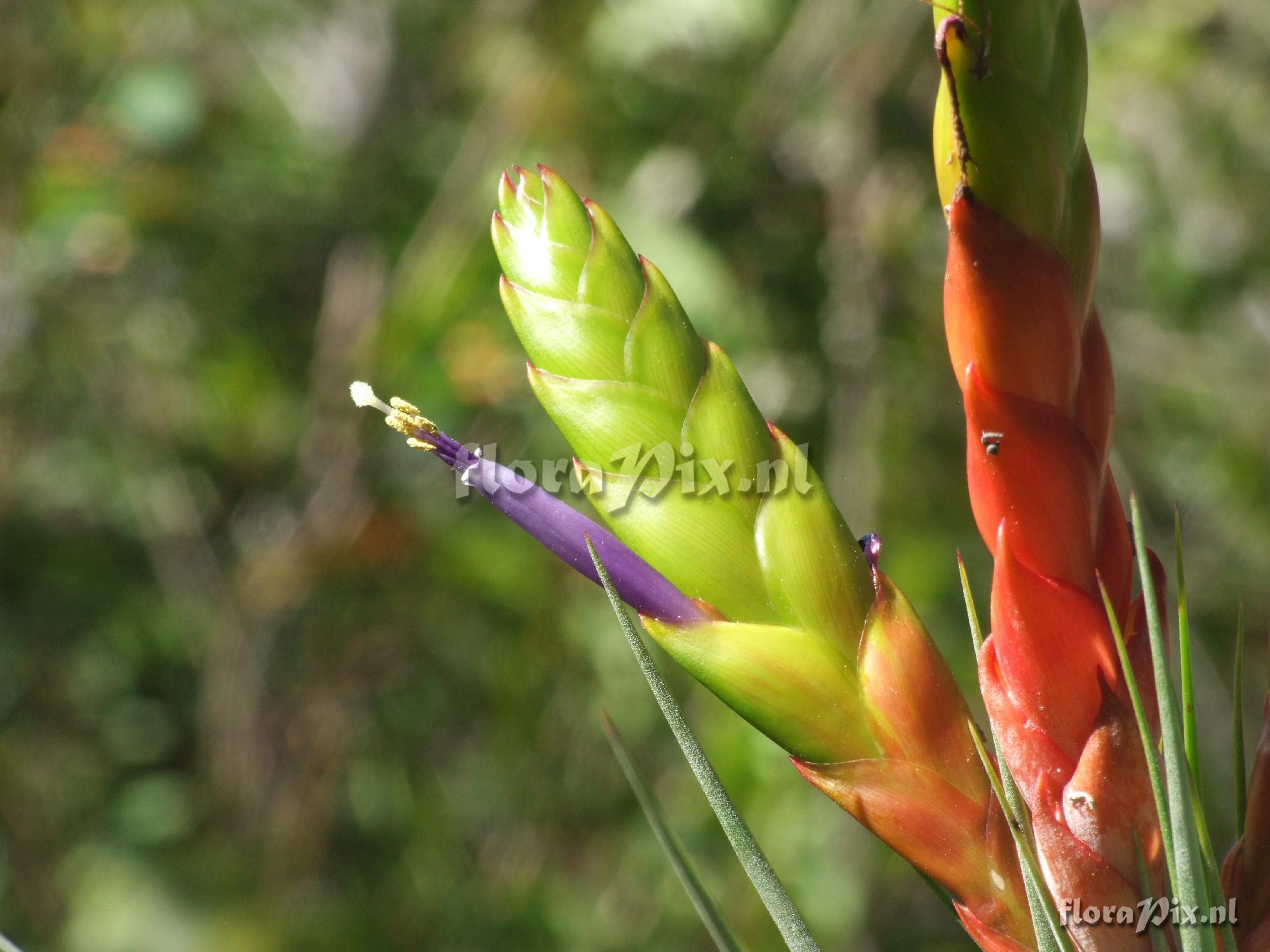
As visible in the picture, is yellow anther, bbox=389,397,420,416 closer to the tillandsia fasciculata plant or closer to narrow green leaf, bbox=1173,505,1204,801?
the tillandsia fasciculata plant

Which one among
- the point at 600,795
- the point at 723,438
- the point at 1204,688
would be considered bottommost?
the point at 600,795

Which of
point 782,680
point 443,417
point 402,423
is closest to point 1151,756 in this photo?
point 782,680

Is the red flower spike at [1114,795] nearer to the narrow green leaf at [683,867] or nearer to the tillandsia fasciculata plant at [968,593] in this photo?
the tillandsia fasciculata plant at [968,593]

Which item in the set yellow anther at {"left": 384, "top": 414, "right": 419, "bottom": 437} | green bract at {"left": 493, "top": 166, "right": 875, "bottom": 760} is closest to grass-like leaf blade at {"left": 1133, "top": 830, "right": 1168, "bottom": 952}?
green bract at {"left": 493, "top": 166, "right": 875, "bottom": 760}

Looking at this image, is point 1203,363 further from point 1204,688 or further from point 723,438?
point 723,438

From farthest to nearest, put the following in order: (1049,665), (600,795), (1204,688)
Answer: (1204,688), (600,795), (1049,665)

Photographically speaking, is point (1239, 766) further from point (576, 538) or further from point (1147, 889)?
point (576, 538)

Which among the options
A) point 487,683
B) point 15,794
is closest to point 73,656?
point 15,794
